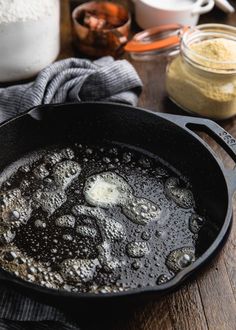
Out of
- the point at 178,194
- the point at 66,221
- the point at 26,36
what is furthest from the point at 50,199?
the point at 26,36

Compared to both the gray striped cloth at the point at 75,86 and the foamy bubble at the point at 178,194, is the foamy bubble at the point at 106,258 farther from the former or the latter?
the gray striped cloth at the point at 75,86

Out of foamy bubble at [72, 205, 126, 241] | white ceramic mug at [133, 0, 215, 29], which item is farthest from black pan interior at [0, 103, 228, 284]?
white ceramic mug at [133, 0, 215, 29]

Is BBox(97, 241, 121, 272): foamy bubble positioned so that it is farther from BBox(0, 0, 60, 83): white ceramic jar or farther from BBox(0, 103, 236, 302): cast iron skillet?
BBox(0, 0, 60, 83): white ceramic jar

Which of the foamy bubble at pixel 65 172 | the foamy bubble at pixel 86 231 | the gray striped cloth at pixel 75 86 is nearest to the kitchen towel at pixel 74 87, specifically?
the gray striped cloth at pixel 75 86

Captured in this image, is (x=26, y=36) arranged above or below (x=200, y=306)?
above

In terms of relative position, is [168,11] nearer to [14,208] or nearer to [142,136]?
[142,136]

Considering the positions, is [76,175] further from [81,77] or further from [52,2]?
[52,2]

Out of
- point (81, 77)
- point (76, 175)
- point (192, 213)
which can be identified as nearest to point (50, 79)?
point (81, 77)

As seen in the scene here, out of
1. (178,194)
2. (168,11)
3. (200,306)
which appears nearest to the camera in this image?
(200,306)
